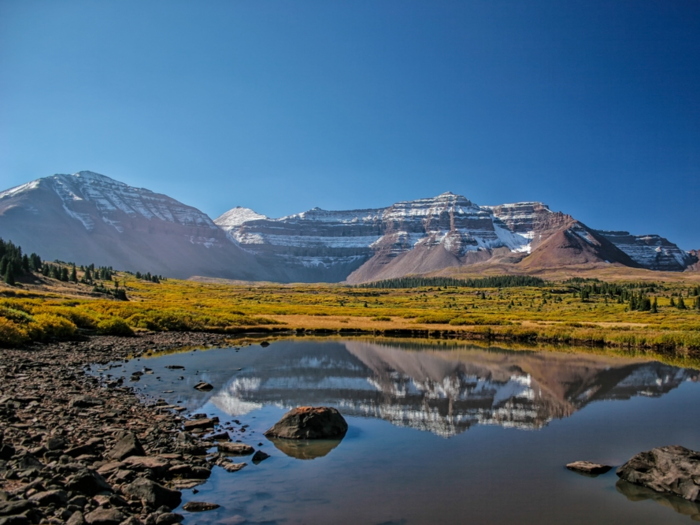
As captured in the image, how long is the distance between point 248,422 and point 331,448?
448 cm

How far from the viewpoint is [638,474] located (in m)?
13.7

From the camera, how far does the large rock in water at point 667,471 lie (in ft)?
42.5

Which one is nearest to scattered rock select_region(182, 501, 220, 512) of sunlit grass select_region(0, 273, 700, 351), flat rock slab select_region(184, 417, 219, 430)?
flat rock slab select_region(184, 417, 219, 430)

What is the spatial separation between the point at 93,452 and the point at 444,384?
2088 centimetres

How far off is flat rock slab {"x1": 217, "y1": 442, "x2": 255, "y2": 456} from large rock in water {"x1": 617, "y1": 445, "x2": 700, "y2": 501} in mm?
11437

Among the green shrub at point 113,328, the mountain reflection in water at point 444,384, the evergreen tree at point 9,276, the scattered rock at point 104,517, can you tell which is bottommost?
the mountain reflection in water at point 444,384

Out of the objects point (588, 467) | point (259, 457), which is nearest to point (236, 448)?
point (259, 457)

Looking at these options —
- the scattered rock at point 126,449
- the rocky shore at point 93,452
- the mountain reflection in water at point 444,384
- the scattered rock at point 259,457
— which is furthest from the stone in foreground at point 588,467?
the scattered rock at point 126,449

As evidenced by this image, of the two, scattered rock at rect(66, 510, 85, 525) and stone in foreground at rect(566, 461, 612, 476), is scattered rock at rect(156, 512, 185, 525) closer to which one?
scattered rock at rect(66, 510, 85, 525)

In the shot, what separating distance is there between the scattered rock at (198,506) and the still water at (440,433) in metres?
0.27

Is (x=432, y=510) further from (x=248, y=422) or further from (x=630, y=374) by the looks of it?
(x=630, y=374)

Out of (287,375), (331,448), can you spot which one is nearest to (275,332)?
(287,375)

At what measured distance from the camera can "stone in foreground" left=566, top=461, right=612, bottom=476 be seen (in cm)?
1447

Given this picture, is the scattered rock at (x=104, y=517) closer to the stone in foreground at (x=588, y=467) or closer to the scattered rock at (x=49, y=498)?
the scattered rock at (x=49, y=498)
